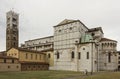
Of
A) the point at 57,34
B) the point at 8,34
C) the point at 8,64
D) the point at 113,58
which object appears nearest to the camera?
the point at 8,64

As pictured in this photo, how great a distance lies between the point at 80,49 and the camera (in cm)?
6681

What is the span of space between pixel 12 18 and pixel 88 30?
48.1 m

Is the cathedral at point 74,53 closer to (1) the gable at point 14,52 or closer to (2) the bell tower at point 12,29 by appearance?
(1) the gable at point 14,52

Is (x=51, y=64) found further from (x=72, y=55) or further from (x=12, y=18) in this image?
(x=12, y=18)

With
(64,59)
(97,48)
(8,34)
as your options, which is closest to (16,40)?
(8,34)

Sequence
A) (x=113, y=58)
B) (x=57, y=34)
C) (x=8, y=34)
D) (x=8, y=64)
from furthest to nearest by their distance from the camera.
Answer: (x=8, y=34), (x=57, y=34), (x=113, y=58), (x=8, y=64)

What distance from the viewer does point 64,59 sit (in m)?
71.8

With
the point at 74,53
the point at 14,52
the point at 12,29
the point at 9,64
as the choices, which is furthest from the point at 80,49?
the point at 12,29

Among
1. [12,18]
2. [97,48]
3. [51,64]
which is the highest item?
[12,18]

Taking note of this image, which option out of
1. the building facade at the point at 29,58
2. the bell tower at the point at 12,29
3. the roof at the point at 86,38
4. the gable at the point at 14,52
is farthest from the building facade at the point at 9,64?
the bell tower at the point at 12,29

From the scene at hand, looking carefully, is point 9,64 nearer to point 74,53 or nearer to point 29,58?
point 29,58

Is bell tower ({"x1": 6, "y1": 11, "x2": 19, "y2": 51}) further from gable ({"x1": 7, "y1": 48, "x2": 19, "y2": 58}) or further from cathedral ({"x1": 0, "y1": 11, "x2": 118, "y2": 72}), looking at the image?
gable ({"x1": 7, "y1": 48, "x2": 19, "y2": 58})

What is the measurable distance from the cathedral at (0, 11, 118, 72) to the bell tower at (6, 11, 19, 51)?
100ft

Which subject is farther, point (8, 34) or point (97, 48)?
point (8, 34)
